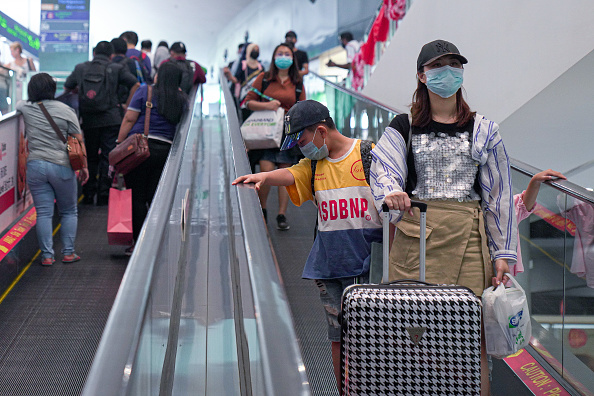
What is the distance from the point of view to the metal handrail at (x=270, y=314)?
1.60 m

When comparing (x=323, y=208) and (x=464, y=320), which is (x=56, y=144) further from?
(x=464, y=320)

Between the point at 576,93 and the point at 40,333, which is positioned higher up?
the point at 576,93

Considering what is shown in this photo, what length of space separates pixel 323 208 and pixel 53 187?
148 inches

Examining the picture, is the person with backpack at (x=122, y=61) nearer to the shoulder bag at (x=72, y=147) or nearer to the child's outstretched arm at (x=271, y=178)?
the shoulder bag at (x=72, y=147)

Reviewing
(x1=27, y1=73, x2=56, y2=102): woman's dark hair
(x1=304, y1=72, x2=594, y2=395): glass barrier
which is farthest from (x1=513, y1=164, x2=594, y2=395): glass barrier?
(x1=27, y1=73, x2=56, y2=102): woman's dark hair

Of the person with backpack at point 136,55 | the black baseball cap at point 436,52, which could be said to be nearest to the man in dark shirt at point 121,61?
the person with backpack at point 136,55

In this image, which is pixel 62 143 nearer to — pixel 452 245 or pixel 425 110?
pixel 425 110

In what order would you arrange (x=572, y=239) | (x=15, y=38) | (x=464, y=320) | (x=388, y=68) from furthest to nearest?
1. (x=15, y=38)
2. (x=388, y=68)
3. (x=572, y=239)
4. (x=464, y=320)

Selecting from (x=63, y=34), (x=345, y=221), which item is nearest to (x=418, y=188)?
(x=345, y=221)

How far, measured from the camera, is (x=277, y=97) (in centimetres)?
639

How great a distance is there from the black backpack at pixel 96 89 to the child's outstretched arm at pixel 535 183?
18.6ft

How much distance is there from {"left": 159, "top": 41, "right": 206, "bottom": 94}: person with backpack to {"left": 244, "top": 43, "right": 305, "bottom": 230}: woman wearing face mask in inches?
29.8

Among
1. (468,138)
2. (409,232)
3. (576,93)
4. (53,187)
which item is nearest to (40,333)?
(53,187)

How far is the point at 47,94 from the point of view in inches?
234
